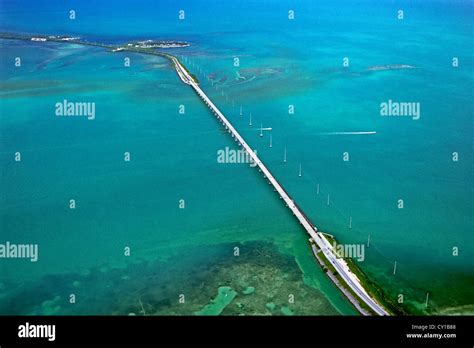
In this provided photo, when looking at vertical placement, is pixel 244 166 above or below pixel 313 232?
above

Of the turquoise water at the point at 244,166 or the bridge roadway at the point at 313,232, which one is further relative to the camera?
the turquoise water at the point at 244,166

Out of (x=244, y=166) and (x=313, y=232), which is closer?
(x=313, y=232)

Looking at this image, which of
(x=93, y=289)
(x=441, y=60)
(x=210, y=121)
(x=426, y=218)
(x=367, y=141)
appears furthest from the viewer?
(x=441, y=60)

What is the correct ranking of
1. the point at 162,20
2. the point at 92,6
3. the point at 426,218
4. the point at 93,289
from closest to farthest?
the point at 93,289 → the point at 426,218 → the point at 162,20 → the point at 92,6

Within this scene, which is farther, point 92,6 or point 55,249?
point 92,6

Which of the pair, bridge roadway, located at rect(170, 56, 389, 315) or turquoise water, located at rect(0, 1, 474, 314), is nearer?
bridge roadway, located at rect(170, 56, 389, 315)

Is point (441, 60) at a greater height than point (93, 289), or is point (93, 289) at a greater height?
point (441, 60)

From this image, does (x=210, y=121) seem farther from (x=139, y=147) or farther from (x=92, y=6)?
(x=92, y=6)

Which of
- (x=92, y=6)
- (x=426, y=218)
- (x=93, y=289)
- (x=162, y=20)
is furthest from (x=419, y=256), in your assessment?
(x=92, y=6)
